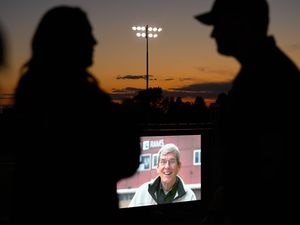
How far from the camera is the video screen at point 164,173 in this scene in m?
2.28

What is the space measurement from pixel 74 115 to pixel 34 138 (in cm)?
17

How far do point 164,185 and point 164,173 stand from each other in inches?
3.0

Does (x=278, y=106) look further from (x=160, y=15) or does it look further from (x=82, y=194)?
(x=160, y=15)

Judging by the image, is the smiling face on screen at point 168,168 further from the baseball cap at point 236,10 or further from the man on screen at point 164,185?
the baseball cap at point 236,10

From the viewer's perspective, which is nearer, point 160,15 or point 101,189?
point 101,189

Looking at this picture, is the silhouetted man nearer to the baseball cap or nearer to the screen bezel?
the baseball cap

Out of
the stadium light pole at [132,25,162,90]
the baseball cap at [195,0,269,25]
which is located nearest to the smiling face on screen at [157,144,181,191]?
the stadium light pole at [132,25,162,90]

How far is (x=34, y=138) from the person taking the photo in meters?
1.42

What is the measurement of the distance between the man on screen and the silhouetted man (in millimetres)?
944

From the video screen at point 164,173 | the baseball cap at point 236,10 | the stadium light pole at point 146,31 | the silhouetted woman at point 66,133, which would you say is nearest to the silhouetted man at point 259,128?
the baseball cap at point 236,10

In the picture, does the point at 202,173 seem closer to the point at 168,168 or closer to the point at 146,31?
the point at 168,168

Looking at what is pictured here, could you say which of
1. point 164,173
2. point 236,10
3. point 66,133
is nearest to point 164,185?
point 164,173

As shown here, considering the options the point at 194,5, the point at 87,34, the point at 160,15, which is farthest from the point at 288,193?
the point at 160,15

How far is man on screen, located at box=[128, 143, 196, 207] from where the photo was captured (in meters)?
2.31
